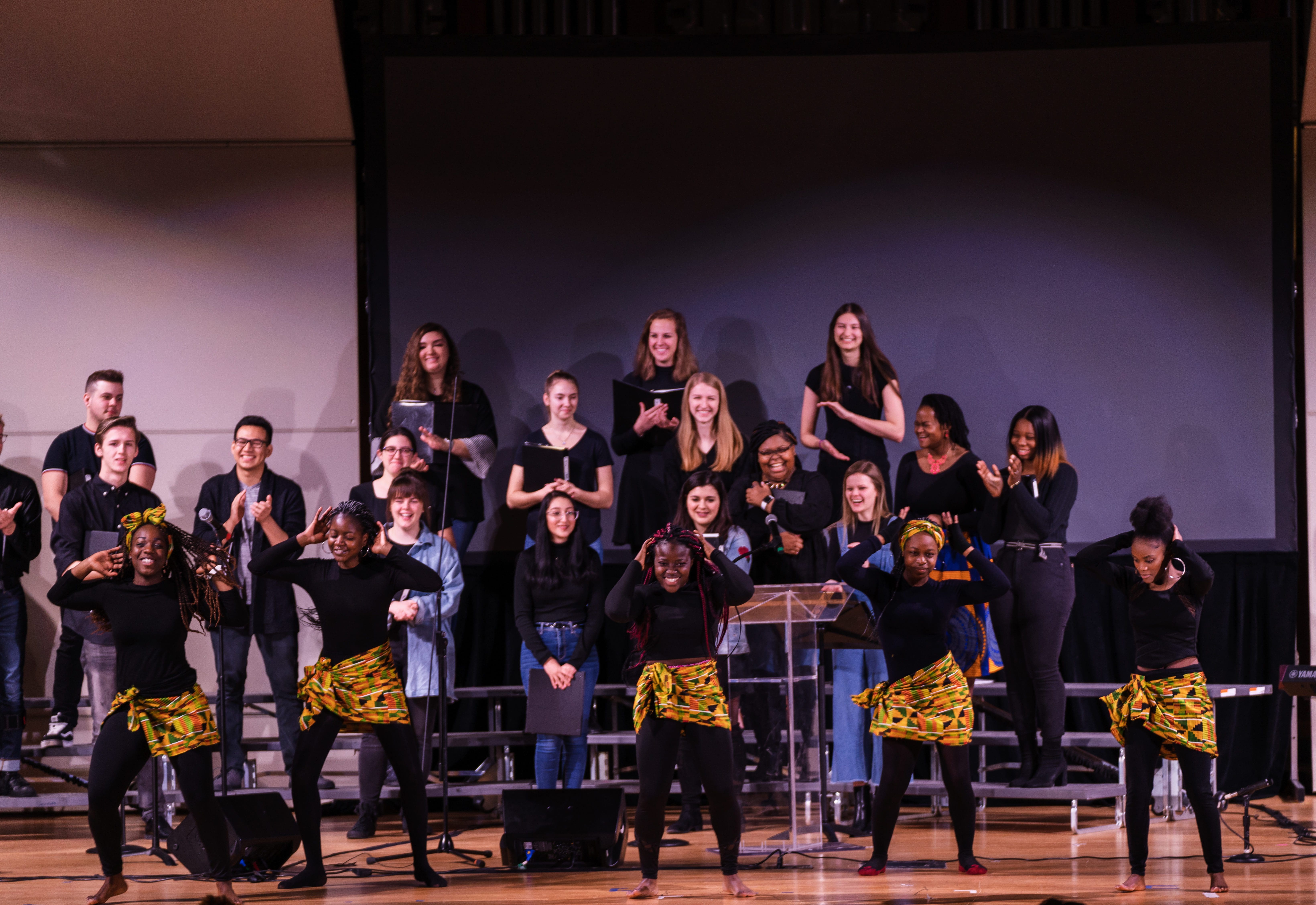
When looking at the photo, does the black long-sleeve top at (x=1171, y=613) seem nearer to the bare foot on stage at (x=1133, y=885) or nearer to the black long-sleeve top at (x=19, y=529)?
the bare foot on stage at (x=1133, y=885)

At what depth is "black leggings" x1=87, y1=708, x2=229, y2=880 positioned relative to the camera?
4828 millimetres

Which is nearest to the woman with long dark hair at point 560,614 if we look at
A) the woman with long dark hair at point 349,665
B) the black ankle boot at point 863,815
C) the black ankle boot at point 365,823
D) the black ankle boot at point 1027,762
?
the black ankle boot at point 365,823

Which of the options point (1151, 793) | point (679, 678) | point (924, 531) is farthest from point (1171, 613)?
point (679, 678)

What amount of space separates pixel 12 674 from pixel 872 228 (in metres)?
5.23

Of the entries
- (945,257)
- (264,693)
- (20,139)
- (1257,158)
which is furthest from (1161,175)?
(20,139)

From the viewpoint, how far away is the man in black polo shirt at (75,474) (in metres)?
6.78

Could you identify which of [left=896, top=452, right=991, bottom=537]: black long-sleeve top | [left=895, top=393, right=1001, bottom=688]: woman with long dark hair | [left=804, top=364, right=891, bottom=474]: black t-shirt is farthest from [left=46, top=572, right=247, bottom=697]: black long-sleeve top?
[left=804, top=364, right=891, bottom=474]: black t-shirt

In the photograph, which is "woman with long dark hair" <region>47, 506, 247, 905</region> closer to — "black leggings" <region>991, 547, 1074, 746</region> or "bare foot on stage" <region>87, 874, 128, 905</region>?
"bare foot on stage" <region>87, 874, 128, 905</region>

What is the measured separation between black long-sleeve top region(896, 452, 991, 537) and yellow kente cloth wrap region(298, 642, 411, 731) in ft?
8.76

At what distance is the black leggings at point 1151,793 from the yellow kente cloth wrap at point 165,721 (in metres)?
3.44

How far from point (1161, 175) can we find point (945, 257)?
4.30 ft

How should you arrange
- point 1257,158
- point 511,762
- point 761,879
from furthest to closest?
point 1257,158 → point 511,762 → point 761,879

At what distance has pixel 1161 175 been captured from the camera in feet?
25.3

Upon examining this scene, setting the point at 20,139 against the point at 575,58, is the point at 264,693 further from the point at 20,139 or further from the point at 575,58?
the point at 575,58
